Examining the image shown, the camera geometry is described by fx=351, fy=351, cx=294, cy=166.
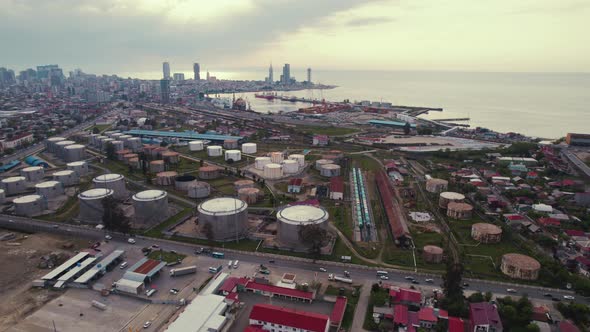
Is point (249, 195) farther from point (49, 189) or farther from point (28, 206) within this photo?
point (49, 189)

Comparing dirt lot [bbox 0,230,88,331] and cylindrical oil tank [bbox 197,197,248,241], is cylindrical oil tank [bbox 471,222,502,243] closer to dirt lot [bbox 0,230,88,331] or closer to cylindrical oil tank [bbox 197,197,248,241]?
cylindrical oil tank [bbox 197,197,248,241]

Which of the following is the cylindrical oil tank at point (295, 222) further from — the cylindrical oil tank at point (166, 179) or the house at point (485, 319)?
the cylindrical oil tank at point (166, 179)

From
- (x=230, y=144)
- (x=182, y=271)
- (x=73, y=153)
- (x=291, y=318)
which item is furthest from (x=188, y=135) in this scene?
(x=291, y=318)

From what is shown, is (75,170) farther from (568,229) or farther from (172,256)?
(568,229)

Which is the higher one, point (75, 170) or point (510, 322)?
point (75, 170)

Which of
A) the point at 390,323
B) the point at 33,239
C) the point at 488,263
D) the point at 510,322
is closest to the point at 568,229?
the point at 488,263
